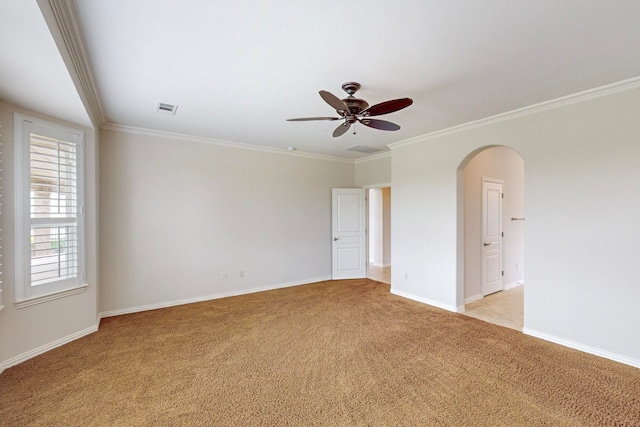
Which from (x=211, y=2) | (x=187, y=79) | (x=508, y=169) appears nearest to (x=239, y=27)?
(x=211, y=2)

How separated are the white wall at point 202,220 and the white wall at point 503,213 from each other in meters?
2.73

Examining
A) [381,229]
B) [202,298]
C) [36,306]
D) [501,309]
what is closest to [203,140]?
[202,298]

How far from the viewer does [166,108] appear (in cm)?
336

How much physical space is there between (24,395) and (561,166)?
18.0ft

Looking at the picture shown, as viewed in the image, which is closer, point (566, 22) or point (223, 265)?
point (566, 22)

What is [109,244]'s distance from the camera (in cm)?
398

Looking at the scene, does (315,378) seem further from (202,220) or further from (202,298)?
(202,220)

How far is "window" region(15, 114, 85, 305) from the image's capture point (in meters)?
2.78

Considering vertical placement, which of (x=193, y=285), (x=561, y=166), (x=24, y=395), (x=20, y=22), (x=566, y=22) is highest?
(x=566, y=22)

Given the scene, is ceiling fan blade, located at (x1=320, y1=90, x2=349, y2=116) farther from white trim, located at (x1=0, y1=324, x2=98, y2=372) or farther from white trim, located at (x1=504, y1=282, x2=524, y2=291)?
white trim, located at (x1=504, y1=282, x2=524, y2=291)

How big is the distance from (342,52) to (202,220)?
354 centimetres

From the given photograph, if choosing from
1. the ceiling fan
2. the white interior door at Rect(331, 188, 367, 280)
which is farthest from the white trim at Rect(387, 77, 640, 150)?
the white interior door at Rect(331, 188, 367, 280)

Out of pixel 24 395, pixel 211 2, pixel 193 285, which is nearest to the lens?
pixel 211 2

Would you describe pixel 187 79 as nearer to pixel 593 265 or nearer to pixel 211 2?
pixel 211 2
